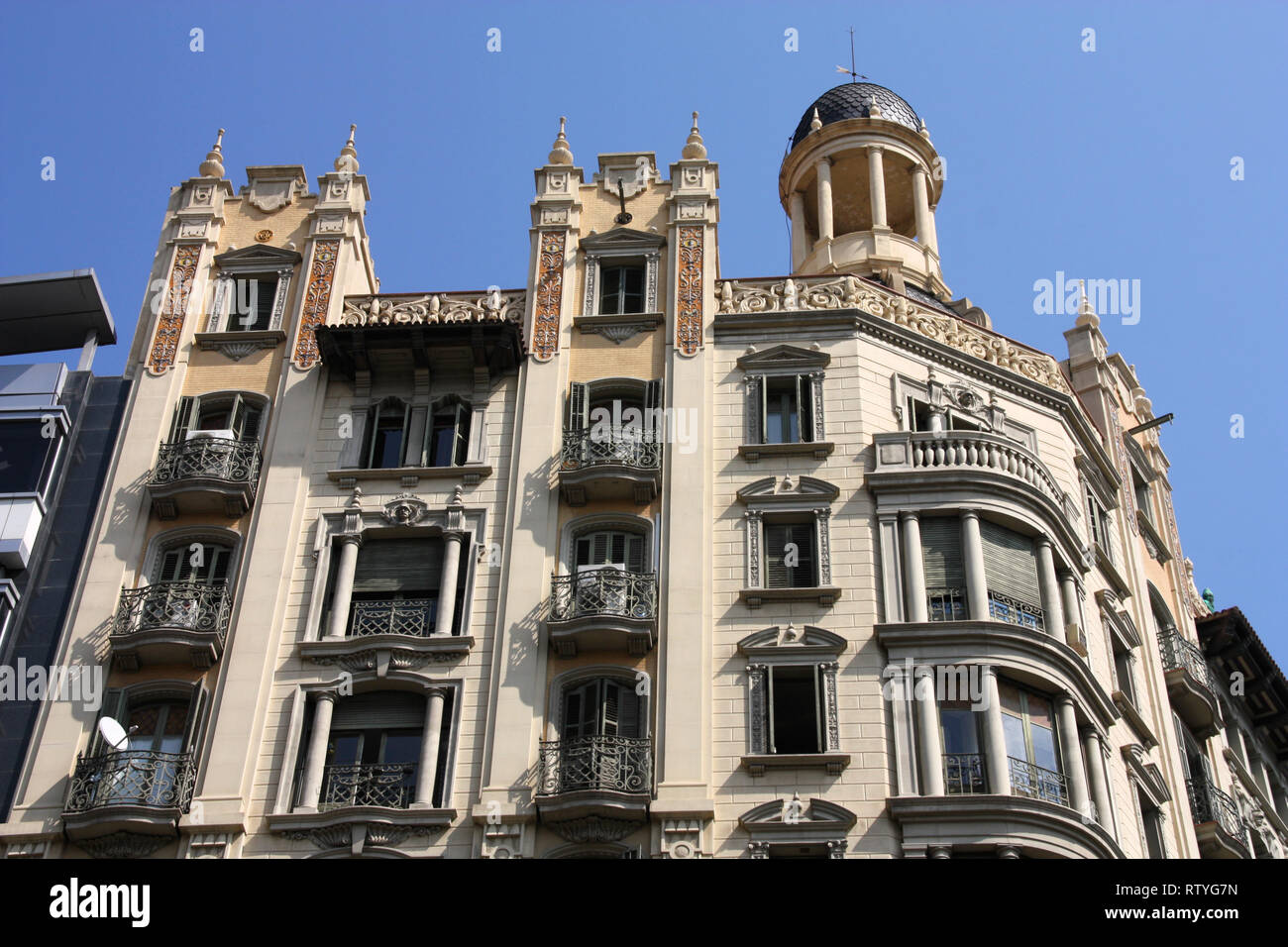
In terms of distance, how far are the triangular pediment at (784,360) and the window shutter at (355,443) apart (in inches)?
335

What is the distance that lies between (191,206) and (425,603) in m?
13.6

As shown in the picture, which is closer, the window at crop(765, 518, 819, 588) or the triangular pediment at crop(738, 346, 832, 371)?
the window at crop(765, 518, 819, 588)

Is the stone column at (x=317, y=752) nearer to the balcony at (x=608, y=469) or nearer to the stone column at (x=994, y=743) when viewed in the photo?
the balcony at (x=608, y=469)

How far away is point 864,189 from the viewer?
2162 inches

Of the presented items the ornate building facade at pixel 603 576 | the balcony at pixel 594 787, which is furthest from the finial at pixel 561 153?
the balcony at pixel 594 787

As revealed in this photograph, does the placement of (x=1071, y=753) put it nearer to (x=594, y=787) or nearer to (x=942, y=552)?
(x=942, y=552)

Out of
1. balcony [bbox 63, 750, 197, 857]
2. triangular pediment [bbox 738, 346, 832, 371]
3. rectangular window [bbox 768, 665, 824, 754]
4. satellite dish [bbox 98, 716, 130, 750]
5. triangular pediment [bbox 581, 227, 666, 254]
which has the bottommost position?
balcony [bbox 63, 750, 197, 857]

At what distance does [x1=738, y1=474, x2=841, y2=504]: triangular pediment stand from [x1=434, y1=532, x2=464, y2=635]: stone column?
236 inches

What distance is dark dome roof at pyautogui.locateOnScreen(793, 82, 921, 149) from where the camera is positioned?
5341cm

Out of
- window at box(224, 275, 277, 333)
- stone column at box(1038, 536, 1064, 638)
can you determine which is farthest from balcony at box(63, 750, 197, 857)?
stone column at box(1038, 536, 1064, 638)

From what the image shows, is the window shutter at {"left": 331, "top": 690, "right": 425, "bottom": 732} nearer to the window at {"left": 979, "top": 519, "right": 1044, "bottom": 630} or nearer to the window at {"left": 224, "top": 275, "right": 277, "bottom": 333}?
the window at {"left": 224, "top": 275, "right": 277, "bottom": 333}

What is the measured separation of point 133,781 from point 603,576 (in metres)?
9.70

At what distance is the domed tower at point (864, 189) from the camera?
162ft
